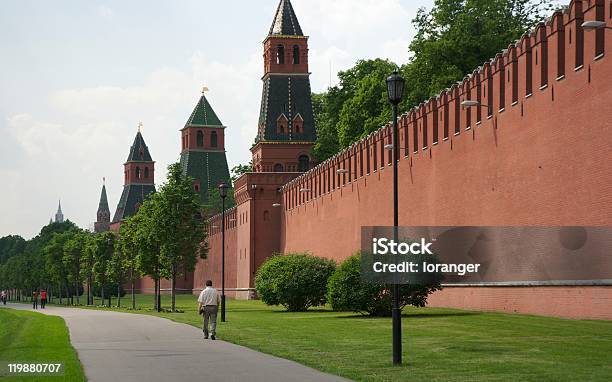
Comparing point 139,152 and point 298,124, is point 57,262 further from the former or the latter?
point 139,152

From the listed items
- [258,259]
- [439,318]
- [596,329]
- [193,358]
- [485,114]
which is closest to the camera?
[193,358]

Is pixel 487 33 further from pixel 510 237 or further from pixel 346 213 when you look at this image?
pixel 510 237

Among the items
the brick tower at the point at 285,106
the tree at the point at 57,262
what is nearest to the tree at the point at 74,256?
the tree at the point at 57,262

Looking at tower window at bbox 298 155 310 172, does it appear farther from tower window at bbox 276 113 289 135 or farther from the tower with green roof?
the tower with green roof

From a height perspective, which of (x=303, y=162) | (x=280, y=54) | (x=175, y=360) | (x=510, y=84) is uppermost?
(x=280, y=54)

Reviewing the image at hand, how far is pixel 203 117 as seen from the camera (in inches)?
5413

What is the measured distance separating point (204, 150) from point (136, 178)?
125 ft

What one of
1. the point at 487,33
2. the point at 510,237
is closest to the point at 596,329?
the point at 510,237

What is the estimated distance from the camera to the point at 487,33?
6112 cm

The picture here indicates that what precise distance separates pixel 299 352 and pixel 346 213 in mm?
35994

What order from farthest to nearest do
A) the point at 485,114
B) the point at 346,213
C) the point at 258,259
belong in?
the point at 258,259 < the point at 346,213 < the point at 485,114

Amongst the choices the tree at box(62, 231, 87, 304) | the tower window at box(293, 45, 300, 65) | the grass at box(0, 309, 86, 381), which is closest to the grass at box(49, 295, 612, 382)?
the grass at box(0, 309, 86, 381)

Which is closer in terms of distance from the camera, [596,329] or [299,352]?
[299,352]


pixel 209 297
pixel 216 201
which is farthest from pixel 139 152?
Result: pixel 209 297
